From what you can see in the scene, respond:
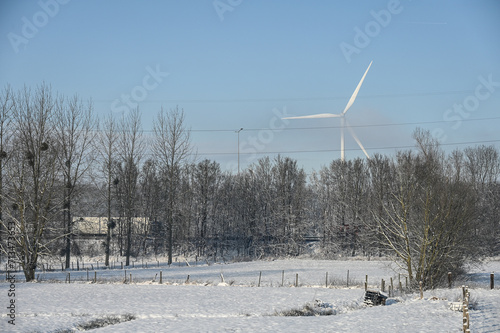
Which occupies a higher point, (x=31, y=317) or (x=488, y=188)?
(x=488, y=188)

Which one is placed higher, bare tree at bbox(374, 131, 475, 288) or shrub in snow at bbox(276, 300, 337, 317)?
bare tree at bbox(374, 131, 475, 288)

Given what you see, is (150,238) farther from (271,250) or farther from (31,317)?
(31,317)

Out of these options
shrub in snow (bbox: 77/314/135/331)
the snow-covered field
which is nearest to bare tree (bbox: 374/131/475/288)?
the snow-covered field

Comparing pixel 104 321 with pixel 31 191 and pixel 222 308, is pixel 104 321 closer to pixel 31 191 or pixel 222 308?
pixel 222 308

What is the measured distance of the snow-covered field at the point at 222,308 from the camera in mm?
19922

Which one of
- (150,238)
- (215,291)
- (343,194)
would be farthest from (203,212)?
(215,291)

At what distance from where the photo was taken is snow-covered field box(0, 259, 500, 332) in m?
19.9

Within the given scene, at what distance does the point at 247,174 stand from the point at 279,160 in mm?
9672

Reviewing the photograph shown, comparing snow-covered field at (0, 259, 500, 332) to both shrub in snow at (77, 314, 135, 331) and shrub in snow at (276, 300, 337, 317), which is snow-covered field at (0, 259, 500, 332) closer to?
shrub in snow at (77, 314, 135, 331)

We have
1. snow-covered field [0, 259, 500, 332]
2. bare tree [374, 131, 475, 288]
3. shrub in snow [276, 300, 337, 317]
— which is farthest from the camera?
bare tree [374, 131, 475, 288]

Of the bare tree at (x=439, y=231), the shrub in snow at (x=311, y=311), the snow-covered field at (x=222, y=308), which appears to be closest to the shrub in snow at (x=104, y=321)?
the snow-covered field at (x=222, y=308)

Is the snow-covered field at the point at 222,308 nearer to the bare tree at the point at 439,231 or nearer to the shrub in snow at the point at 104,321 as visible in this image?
the shrub in snow at the point at 104,321

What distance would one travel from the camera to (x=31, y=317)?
885 inches

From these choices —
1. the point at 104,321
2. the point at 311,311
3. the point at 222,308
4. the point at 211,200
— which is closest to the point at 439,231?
the point at 311,311
